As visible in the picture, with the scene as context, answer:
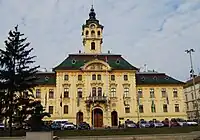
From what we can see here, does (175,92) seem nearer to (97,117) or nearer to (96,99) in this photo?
(96,99)

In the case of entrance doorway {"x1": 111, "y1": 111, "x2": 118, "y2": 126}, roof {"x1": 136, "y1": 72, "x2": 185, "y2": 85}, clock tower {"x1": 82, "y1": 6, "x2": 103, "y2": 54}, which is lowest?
entrance doorway {"x1": 111, "y1": 111, "x2": 118, "y2": 126}

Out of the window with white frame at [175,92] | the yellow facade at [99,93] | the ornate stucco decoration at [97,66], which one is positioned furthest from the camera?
the window with white frame at [175,92]

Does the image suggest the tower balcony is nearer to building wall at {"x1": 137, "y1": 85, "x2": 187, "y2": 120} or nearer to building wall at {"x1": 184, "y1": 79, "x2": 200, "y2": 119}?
building wall at {"x1": 137, "y1": 85, "x2": 187, "y2": 120}

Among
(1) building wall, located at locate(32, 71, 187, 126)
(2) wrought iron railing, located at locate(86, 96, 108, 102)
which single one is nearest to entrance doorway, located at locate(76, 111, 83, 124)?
(1) building wall, located at locate(32, 71, 187, 126)

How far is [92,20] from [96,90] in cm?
1920

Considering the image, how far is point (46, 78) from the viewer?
230 feet

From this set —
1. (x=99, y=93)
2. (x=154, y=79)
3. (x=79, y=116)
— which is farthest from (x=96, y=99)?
(x=154, y=79)

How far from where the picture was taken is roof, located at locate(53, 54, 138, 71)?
225 ft

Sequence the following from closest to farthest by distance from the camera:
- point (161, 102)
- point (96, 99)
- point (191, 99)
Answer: point (96, 99), point (161, 102), point (191, 99)

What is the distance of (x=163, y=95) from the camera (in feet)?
231

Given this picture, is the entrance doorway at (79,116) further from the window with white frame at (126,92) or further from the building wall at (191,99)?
the building wall at (191,99)

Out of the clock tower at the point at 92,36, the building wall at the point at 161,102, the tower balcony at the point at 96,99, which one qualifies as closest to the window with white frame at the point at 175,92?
the building wall at the point at 161,102

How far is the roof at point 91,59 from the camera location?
2699 inches

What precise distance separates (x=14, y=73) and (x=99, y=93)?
1080 inches
